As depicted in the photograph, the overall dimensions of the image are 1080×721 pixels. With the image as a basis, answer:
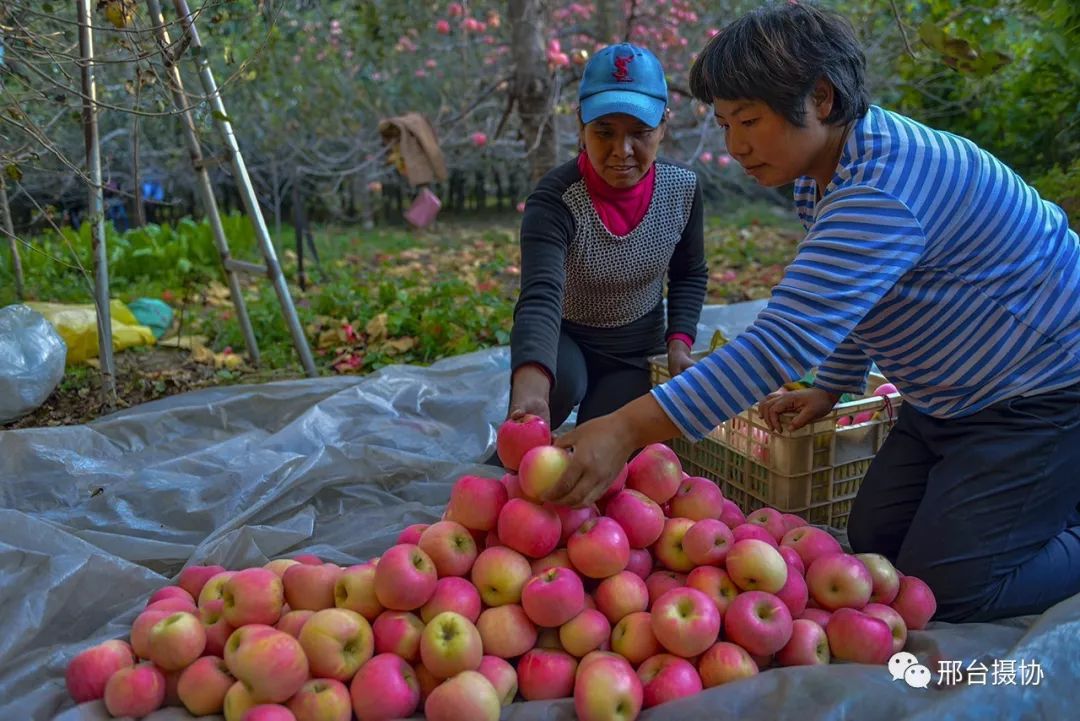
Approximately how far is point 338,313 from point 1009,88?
4688 mm

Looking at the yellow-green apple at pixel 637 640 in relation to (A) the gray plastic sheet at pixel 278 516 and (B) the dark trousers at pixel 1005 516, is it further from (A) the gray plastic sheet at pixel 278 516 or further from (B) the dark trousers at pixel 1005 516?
(B) the dark trousers at pixel 1005 516

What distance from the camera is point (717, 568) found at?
1.78m

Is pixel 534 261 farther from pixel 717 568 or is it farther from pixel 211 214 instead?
pixel 211 214

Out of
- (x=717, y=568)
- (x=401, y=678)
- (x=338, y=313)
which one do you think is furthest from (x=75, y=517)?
(x=338, y=313)

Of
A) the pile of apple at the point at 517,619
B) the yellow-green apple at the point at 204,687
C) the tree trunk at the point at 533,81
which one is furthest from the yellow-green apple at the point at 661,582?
the tree trunk at the point at 533,81

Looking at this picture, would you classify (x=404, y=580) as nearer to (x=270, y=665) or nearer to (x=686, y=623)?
(x=270, y=665)

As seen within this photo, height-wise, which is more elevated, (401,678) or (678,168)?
(678,168)

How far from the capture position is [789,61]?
1.66m

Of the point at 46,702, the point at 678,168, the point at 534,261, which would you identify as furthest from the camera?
the point at 678,168

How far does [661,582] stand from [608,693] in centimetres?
34

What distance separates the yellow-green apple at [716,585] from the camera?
1.71 meters

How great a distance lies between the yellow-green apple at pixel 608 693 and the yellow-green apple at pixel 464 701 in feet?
0.48

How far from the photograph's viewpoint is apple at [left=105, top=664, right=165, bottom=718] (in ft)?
5.21

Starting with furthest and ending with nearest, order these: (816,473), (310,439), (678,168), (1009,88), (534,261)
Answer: (1009,88)
(310,439)
(678,168)
(534,261)
(816,473)
